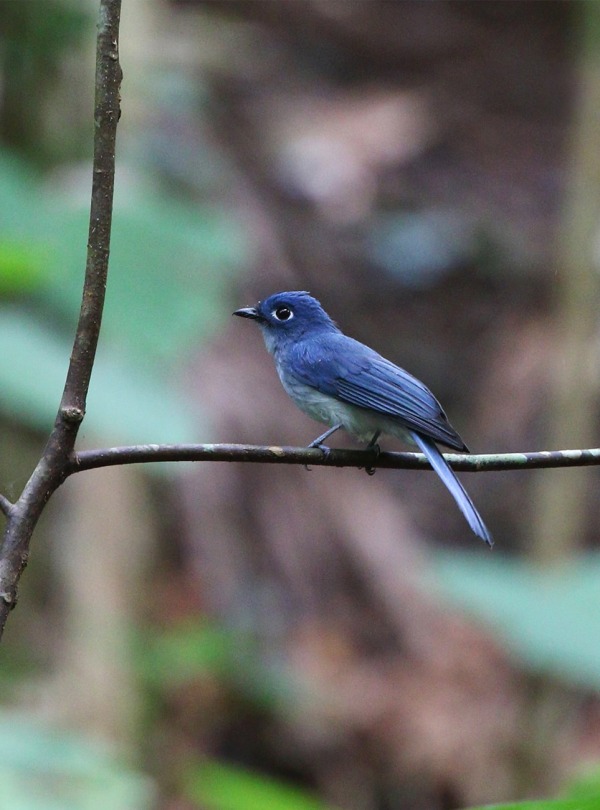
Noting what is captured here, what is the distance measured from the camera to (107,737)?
19.5 ft

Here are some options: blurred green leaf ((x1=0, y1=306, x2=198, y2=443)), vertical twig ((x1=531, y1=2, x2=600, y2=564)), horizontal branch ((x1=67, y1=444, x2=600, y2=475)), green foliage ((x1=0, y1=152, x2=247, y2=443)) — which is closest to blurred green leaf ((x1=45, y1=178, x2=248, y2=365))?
green foliage ((x1=0, y1=152, x2=247, y2=443))

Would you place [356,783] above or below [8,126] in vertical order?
below

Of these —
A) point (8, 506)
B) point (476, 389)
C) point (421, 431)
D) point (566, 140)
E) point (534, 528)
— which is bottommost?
point (8, 506)

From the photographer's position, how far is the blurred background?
4852 millimetres

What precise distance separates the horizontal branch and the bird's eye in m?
1.06

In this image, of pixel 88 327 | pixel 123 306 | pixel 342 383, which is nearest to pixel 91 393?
pixel 123 306

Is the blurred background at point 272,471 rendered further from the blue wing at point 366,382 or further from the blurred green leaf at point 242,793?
the blue wing at point 366,382

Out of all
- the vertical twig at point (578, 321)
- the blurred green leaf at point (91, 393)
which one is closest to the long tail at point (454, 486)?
the blurred green leaf at point (91, 393)

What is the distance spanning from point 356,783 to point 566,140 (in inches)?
266

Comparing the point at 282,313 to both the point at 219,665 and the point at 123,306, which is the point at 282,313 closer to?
the point at 123,306

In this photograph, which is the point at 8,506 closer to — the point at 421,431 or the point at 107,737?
the point at 421,431

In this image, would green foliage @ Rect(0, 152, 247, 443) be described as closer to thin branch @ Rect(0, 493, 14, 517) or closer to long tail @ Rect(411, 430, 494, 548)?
long tail @ Rect(411, 430, 494, 548)

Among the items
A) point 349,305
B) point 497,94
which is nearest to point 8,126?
point 349,305

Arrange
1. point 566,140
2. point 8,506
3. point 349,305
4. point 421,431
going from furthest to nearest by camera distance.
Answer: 1. point 566,140
2. point 349,305
3. point 421,431
4. point 8,506
